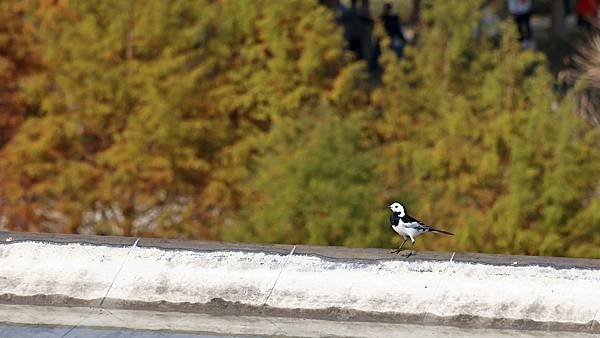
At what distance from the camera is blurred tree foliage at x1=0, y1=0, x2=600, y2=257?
18125 millimetres

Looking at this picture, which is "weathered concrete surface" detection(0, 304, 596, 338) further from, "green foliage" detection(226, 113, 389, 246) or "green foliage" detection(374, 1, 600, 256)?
"green foliage" detection(374, 1, 600, 256)

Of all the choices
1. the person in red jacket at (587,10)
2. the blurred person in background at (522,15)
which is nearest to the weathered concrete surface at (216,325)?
the blurred person in background at (522,15)

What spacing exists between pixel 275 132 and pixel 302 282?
40.0 ft

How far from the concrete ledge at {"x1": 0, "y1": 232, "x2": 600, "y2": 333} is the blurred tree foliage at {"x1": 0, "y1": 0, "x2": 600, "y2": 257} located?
9.40 metres

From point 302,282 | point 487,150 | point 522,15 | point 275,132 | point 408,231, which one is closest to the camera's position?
point 302,282

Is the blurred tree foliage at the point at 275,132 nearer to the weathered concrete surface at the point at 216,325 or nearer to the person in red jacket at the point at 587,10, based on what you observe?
the person in red jacket at the point at 587,10

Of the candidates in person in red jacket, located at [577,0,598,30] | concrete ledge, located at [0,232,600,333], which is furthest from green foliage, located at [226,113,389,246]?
person in red jacket, located at [577,0,598,30]

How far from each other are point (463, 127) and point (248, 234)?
396 cm

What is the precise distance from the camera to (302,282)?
8.26 m

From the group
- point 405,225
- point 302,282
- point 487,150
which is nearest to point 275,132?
point 487,150

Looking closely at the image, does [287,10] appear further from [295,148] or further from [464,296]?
[464,296]

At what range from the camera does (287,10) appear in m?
23.2

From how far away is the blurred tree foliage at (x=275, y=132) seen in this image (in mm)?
18125

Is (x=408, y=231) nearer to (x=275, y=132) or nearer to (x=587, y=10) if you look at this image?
(x=275, y=132)
